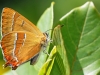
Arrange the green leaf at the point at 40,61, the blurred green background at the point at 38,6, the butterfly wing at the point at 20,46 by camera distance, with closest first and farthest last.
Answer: the green leaf at the point at 40,61 → the butterfly wing at the point at 20,46 → the blurred green background at the point at 38,6

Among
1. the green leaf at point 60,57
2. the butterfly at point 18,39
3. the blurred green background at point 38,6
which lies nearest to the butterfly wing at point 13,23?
the butterfly at point 18,39

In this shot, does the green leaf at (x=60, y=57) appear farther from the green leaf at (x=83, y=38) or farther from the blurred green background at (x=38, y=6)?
the blurred green background at (x=38, y=6)

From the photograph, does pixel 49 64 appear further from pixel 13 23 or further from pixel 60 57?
pixel 13 23

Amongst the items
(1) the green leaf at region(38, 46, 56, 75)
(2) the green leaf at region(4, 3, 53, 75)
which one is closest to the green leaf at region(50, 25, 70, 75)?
(1) the green leaf at region(38, 46, 56, 75)

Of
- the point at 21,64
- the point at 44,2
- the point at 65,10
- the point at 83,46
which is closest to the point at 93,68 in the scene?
the point at 83,46

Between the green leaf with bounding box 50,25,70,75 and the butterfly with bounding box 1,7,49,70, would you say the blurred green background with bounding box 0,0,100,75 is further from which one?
the green leaf with bounding box 50,25,70,75
